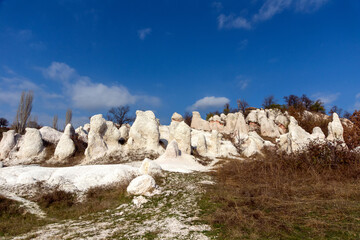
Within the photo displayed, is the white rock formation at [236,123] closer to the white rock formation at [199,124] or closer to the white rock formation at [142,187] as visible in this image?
the white rock formation at [199,124]

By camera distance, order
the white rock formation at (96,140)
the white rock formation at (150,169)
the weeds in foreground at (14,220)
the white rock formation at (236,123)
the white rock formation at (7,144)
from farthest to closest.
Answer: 1. the white rock formation at (236,123)
2. the white rock formation at (7,144)
3. the white rock formation at (96,140)
4. the white rock formation at (150,169)
5. the weeds in foreground at (14,220)

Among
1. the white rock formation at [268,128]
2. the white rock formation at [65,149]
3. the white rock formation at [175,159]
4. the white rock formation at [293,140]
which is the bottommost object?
the white rock formation at [175,159]

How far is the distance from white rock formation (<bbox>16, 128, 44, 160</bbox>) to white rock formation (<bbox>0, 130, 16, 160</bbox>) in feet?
2.57

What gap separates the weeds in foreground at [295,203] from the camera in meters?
3.87

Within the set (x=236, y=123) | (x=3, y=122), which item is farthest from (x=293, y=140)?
(x=3, y=122)

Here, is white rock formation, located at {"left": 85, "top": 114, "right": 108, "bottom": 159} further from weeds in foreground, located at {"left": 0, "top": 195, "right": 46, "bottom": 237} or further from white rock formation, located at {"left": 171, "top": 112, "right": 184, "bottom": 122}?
white rock formation, located at {"left": 171, "top": 112, "right": 184, "bottom": 122}

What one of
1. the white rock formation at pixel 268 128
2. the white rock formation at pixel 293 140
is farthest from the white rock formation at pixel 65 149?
the white rock formation at pixel 268 128

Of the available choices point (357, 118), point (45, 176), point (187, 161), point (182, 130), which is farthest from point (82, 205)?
point (357, 118)

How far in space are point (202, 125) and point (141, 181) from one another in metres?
33.0

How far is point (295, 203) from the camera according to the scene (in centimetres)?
520

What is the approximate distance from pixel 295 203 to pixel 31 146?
2175 centimetres

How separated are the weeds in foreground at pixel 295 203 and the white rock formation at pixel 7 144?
66.4 feet

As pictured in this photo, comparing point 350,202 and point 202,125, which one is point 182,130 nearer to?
point 350,202

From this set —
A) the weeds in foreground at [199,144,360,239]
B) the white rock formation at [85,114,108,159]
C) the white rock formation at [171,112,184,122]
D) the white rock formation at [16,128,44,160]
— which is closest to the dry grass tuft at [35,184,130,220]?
the weeds in foreground at [199,144,360,239]
